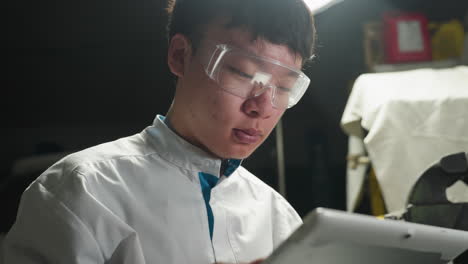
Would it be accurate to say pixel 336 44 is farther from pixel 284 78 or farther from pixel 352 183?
pixel 284 78

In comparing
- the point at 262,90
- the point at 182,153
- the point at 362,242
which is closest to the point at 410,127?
the point at 262,90

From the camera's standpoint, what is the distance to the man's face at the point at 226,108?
1141mm

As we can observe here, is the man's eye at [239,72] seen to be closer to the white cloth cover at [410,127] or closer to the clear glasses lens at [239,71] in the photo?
the clear glasses lens at [239,71]

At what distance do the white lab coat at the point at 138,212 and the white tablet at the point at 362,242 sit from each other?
37 centimetres

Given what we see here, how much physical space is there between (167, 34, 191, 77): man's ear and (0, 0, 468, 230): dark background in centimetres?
209

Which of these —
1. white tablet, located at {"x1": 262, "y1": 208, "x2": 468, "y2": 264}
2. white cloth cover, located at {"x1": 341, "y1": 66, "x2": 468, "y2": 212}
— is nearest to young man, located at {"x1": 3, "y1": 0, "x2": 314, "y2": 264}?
white tablet, located at {"x1": 262, "y1": 208, "x2": 468, "y2": 264}

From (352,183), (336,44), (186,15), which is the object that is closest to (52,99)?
(336,44)

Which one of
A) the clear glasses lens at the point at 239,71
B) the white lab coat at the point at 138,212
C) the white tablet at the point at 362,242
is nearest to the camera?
the white tablet at the point at 362,242

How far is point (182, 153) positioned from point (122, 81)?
2933 mm

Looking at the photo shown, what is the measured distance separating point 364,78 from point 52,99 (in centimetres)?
270

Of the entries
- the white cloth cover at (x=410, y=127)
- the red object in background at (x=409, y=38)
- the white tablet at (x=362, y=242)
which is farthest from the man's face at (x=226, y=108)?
the red object in background at (x=409, y=38)

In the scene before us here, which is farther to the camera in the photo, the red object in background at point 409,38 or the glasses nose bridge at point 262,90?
the red object in background at point 409,38

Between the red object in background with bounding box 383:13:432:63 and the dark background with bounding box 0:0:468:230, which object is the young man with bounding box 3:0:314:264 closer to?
the red object in background with bounding box 383:13:432:63

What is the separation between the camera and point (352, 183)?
2314 mm
